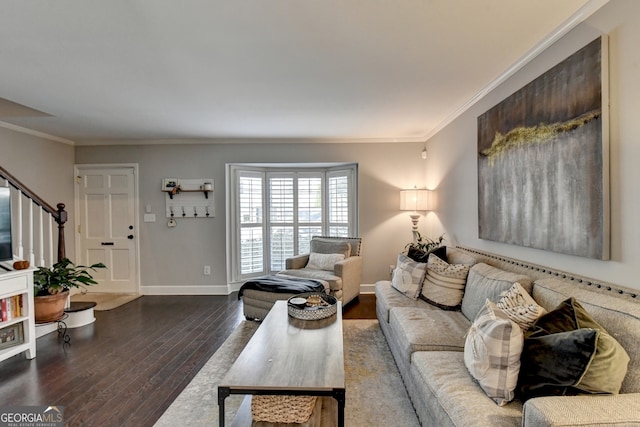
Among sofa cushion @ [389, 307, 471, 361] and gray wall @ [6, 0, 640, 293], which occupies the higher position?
gray wall @ [6, 0, 640, 293]

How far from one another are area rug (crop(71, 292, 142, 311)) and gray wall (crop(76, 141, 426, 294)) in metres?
0.29

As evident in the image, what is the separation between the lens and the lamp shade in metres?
4.34

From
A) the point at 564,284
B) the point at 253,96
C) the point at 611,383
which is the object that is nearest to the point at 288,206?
the point at 253,96

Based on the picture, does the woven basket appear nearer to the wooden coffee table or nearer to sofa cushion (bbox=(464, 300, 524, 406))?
the wooden coffee table

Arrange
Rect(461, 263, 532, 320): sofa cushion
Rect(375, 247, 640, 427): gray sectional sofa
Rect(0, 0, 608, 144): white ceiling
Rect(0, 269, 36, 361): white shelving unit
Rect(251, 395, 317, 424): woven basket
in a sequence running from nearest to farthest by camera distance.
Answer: Rect(375, 247, 640, 427): gray sectional sofa → Rect(251, 395, 317, 424): woven basket → Rect(0, 0, 608, 144): white ceiling → Rect(461, 263, 532, 320): sofa cushion → Rect(0, 269, 36, 361): white shelving unit

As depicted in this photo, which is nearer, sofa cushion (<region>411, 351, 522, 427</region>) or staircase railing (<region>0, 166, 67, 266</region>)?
sofa cushion (<region>411, 351, 522, 427</region>)

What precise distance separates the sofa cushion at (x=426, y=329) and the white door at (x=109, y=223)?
4.19 meters

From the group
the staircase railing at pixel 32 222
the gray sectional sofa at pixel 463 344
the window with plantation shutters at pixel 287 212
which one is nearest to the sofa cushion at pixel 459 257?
the gray sectional sofa at pixel 463 344

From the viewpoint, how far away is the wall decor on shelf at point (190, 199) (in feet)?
15.6

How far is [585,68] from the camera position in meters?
1.70

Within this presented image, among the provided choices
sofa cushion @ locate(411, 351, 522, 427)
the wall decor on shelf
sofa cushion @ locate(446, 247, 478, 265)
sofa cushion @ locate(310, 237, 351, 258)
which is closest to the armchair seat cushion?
sofa cushion @ locate(310, 237, 351, 258)

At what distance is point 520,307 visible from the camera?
5.37ft

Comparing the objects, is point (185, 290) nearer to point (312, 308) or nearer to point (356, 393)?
point (312, 308)

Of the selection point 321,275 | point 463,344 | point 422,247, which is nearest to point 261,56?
point 463,344
